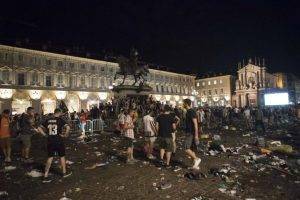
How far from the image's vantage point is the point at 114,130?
2214 centimetres

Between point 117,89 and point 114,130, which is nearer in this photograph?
point 114,130

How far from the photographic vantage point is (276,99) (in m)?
37.3

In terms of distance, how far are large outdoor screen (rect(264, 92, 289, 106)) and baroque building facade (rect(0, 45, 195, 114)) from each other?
2093cm

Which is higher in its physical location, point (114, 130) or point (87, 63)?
point (87, 63)

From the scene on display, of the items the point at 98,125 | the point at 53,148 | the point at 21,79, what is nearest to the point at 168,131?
the point at 53,148

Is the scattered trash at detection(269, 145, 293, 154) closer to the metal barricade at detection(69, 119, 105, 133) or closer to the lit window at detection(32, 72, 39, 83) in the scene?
the metal barricade at detection(69, 119, 105, 133)

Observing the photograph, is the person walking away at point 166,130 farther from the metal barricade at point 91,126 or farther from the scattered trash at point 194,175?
the metal barricade at point 91,126

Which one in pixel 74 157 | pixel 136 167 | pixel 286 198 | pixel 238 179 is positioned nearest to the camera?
pixel 286 198

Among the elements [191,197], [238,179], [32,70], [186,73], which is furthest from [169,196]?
[186,73]

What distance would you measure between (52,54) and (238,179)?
171ft

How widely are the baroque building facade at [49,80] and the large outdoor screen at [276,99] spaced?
20930 mm

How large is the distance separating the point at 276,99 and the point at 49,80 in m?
39.2

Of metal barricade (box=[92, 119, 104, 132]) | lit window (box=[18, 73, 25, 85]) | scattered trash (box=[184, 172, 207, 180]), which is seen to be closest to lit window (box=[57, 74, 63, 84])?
lit window (box=[18, 73, 25, 85])

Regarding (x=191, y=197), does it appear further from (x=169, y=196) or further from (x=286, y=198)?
(x=286, y=198)
